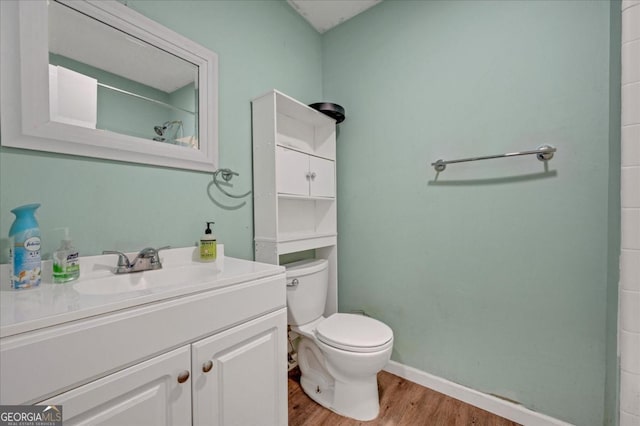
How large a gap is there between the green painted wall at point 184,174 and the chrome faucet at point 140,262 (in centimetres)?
5

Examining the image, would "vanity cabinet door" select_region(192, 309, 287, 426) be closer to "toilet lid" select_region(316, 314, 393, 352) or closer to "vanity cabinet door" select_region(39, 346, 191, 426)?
"vanity cabinet door" select_region(39, 346, 191, 426)

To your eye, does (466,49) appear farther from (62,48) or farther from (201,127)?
(62,48)

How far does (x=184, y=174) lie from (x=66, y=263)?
1.73ft

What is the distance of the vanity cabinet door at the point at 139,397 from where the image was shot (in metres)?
0.56

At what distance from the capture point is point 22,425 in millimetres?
507

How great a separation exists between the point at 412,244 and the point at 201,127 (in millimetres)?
1336

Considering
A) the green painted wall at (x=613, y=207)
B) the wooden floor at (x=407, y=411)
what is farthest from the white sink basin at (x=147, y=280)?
the green painted wall at (x=613, y=207)

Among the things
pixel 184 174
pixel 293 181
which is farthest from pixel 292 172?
pixel 184 174

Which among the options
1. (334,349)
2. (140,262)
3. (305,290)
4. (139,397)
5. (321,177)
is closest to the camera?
(139,397)

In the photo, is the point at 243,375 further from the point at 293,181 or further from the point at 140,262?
the point at 293,181

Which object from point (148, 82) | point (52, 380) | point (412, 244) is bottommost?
point (52, 380)

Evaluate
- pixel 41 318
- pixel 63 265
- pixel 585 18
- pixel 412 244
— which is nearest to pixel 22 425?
pixel 41 318

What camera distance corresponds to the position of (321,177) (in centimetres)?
173

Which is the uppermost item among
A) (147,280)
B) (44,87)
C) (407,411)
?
(44,87)
